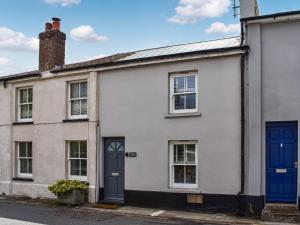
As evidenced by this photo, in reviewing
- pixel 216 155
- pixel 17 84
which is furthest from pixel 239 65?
pixel 17 84

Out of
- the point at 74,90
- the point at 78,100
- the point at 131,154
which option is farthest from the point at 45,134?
the point at 131,154

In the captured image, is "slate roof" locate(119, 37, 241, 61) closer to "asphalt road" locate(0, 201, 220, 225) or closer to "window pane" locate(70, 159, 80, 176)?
"window pane" locate(70, 159, 80, 176)

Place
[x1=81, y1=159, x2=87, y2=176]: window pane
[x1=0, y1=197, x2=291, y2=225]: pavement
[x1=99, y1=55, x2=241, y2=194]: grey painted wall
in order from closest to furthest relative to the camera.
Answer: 1. [x1=0, y1=197, x2=291, y2=225]: pavement
2. [x1=99, y1=55, x2=241, y2=194]: grey painted wall
3. [x1=81, y1=159, x2=87, y2=176]: window pane

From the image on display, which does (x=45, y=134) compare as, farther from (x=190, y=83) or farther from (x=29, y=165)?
(x=190, y=83)

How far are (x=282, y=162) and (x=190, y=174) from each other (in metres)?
3.13

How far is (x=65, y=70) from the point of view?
16.8m

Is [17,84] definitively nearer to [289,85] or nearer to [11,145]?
[11,145]

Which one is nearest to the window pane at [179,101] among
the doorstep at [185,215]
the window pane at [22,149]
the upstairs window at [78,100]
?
the doorstep at [185,215]

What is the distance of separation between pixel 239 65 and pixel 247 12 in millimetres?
2205

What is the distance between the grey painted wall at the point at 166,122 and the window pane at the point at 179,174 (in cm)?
34

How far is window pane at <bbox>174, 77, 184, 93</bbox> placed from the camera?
575 inches

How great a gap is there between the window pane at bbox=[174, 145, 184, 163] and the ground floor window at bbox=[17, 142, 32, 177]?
23.6 ft

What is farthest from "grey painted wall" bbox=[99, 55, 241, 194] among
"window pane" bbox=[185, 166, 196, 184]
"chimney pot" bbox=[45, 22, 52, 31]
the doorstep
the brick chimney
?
"chimney pot" bbox=[45, 22, 52, 31]

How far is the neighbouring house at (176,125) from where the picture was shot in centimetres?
1296
